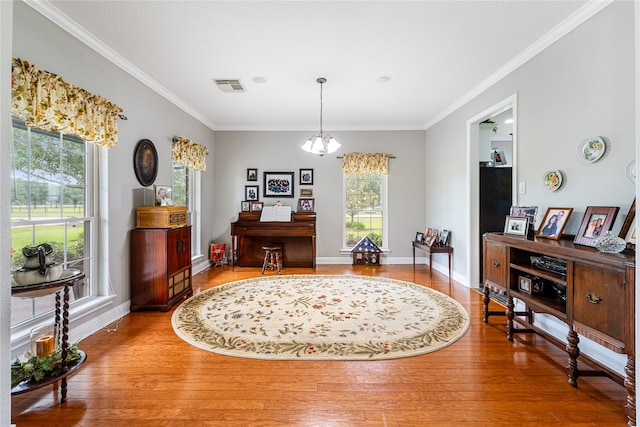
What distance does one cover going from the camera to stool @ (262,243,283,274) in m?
4.87

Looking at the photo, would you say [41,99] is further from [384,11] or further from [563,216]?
[563,216]

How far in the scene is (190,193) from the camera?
486cm

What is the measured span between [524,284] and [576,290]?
593mm

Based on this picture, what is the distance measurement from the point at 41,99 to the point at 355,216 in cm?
458

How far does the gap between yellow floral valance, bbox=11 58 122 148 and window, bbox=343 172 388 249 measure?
12.7 ft

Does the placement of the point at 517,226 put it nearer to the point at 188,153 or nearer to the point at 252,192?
the point at 188,153

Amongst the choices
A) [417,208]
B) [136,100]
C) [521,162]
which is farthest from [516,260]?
[136,100]

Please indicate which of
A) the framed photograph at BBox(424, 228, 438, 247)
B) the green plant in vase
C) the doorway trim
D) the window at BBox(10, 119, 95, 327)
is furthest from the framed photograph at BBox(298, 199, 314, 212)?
the green plant in vase

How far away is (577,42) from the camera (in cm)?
234

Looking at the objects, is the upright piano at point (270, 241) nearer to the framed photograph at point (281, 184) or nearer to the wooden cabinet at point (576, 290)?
the framed photograph at point (281, 184)

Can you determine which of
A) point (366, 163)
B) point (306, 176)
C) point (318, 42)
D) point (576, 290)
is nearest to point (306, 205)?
point (306, 176)

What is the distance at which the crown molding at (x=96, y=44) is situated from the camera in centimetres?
219

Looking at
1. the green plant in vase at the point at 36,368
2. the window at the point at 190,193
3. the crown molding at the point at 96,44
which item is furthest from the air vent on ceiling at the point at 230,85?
the green plant in vase at the point at 36,368

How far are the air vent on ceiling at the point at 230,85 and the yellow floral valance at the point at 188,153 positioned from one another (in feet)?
3.28
